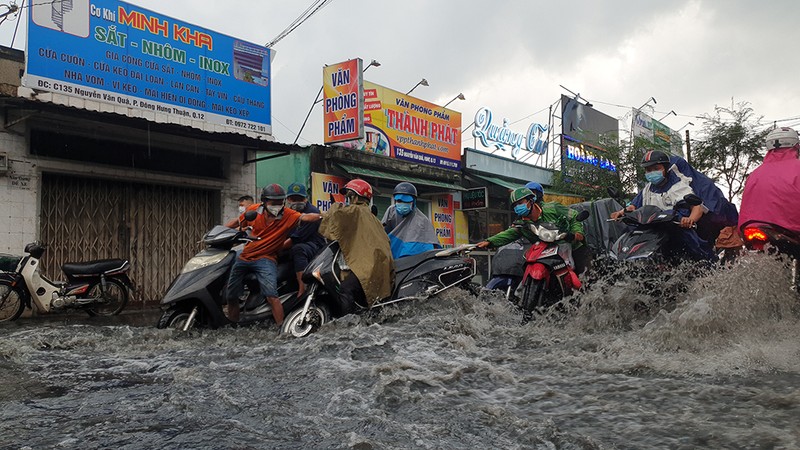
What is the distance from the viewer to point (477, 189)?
57.7ft

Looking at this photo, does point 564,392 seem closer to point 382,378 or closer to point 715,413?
point 715,413

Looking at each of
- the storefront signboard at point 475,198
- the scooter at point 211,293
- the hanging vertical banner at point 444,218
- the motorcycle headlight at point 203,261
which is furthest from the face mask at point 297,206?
the storefront signboard at point 475,198

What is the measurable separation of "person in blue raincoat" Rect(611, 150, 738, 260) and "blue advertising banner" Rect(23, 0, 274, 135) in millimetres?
7953

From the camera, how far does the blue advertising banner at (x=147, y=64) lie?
30.0 ft

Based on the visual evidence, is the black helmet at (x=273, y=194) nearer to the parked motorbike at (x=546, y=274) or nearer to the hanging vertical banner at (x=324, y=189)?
the parked motorbike at (x=546, y=274)

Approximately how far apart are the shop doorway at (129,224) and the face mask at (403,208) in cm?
611

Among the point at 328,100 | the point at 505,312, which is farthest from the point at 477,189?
the point at 505,312

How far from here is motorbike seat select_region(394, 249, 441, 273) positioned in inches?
205

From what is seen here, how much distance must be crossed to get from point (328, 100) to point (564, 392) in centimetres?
1214

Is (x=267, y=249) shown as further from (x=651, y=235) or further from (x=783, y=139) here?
(x=783, y=139)

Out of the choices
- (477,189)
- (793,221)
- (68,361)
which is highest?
(477,189)

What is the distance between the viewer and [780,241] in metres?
3.85

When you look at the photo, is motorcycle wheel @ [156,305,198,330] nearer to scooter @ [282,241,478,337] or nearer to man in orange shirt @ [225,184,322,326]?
man in orange shirt @ [225,184,322,326]

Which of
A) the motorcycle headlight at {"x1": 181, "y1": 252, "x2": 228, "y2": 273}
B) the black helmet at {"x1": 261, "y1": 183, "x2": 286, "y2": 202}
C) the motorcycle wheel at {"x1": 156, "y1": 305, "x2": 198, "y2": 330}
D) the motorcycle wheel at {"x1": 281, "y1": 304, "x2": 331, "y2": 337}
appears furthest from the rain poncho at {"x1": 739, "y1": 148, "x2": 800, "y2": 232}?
the motorcycle wheel at {"x1": 156, "y1": 305, "x2": 198, "y2": 330}
